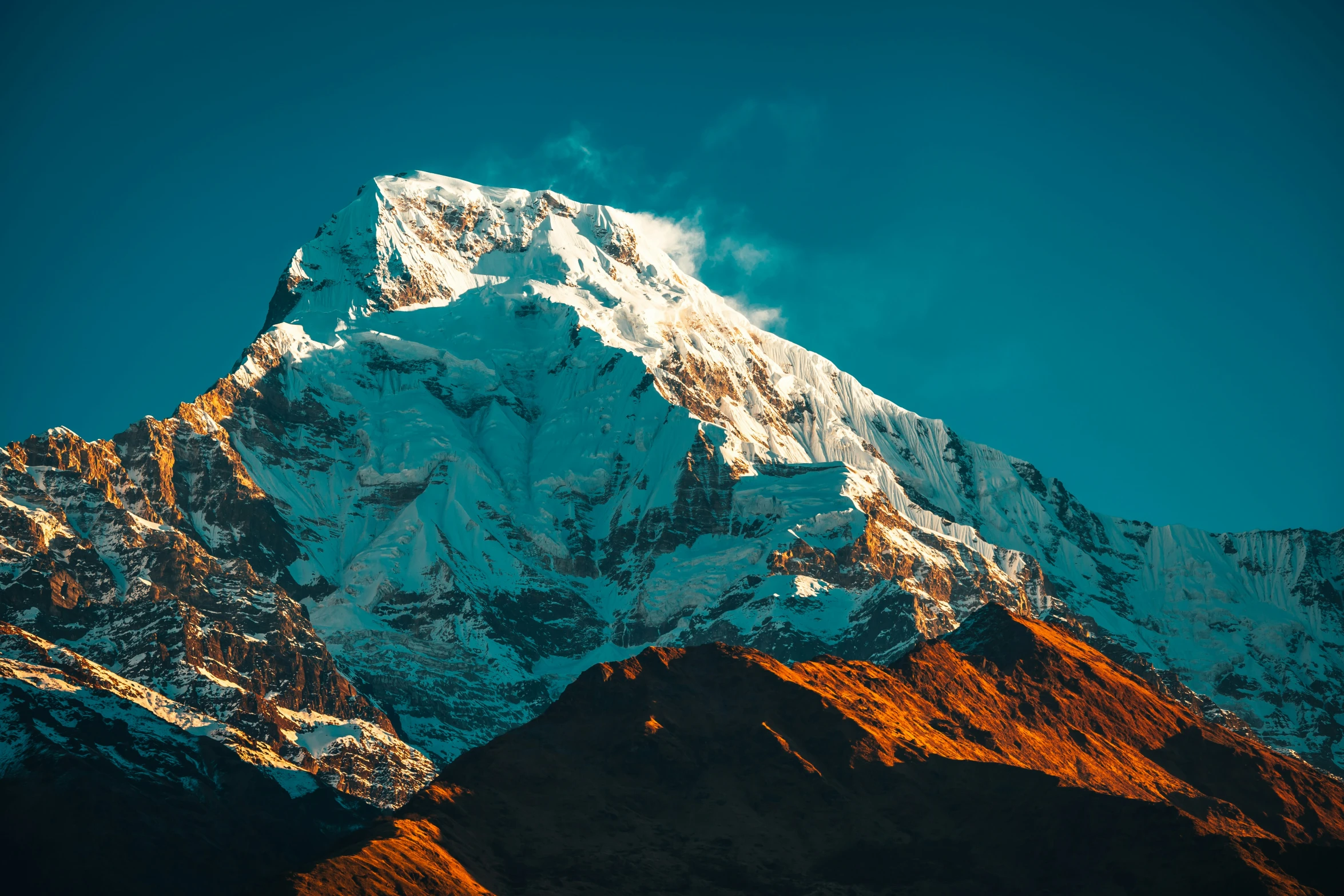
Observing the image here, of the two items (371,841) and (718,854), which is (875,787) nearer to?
(718,854)

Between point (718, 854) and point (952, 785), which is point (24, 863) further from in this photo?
point (952, 785)

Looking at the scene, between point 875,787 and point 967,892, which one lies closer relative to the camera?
point 967,892

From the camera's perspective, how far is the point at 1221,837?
6934 inches

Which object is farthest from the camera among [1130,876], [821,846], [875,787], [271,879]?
[875,787]

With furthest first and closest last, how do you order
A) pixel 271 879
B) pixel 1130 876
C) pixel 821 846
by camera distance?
pixel 821 846
pixel 1130 876
pixel 271 879

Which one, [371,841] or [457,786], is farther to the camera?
[457,786]

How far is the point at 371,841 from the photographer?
166000 millimetres

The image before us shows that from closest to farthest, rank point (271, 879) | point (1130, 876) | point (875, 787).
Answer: point (271, 879)
point (1130, 876)
point (875, 787)

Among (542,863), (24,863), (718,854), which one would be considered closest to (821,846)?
(718,854)

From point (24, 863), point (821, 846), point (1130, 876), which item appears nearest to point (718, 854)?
point (821, 846)

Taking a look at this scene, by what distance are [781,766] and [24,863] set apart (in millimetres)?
82675

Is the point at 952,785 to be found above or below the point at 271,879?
above

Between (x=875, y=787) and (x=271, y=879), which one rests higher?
(x=875, y=787)

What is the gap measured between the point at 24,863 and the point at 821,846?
86189mm
